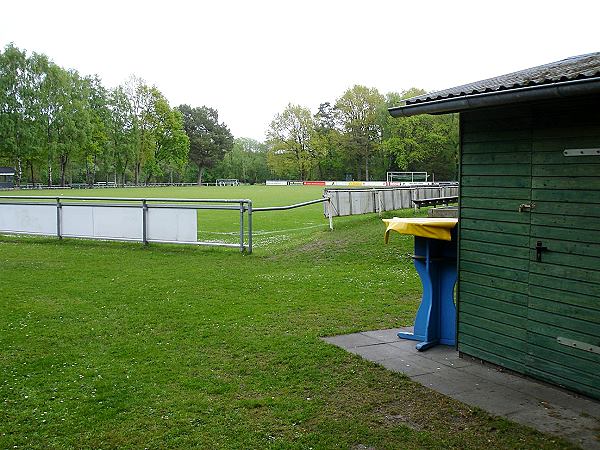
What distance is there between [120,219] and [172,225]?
5.53 ft

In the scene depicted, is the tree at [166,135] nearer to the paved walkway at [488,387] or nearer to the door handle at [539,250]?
the paved walkway at [488,387]

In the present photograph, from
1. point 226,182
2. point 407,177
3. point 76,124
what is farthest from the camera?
point 226,182

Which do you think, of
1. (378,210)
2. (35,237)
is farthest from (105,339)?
(378,210)

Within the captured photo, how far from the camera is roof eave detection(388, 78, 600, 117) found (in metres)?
4.38

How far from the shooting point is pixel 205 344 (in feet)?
22.7

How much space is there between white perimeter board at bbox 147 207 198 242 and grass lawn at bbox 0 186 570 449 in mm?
2456

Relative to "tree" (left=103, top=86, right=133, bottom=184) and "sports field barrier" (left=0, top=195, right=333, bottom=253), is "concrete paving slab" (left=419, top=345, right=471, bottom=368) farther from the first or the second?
"tree" (left=103, top=86, right=133, bottom=184)

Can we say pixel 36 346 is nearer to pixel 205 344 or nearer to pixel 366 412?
pixel 205 344

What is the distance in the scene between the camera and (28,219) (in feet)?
57.4

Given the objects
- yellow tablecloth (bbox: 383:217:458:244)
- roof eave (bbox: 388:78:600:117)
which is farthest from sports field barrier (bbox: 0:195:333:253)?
roof eave (bbox: 388:78:600:117)

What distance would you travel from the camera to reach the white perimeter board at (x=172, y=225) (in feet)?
48.5

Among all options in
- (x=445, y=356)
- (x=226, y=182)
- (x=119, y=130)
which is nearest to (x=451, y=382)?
(x=445, y=356)

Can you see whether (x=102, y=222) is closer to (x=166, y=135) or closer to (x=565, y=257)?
(x=565, y=257)

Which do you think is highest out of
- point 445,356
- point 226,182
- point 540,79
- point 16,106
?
point 16,106
